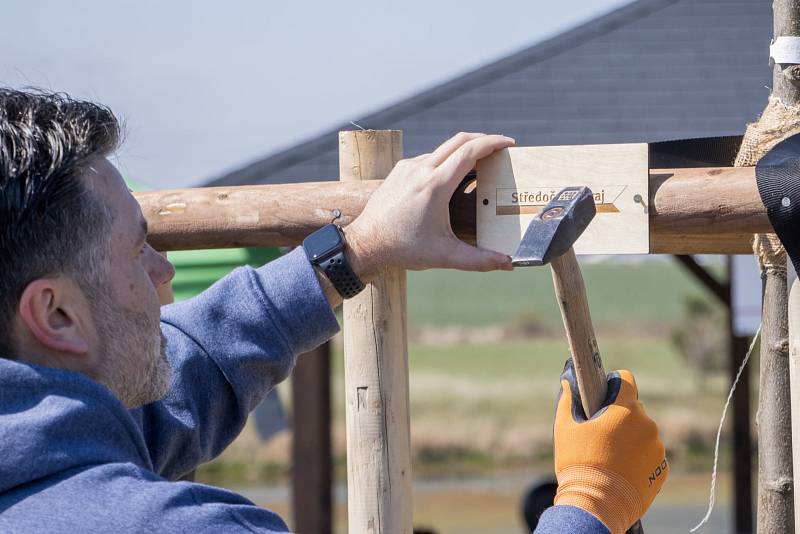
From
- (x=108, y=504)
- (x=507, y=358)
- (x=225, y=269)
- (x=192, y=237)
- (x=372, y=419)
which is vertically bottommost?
(x=507, y=358)

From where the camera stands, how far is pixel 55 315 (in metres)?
1.33

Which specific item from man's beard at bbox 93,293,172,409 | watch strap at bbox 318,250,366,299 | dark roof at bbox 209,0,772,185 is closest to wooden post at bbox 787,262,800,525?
watch strap at bbox 318,250,366,299

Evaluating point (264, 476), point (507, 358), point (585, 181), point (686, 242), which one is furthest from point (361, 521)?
point (507, 358)

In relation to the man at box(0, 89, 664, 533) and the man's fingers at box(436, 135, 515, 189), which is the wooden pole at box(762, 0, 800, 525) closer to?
the man at box(0, 89, 664, 533)

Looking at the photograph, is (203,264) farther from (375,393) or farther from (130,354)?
(130,354)

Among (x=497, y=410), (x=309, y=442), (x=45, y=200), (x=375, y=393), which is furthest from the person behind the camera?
(x=497, y=410)

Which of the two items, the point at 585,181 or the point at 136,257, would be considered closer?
the point at 136,257

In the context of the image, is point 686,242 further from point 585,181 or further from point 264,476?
point 264,476

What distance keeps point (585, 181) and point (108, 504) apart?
0.92 meters

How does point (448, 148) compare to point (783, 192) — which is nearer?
point (783, 192)

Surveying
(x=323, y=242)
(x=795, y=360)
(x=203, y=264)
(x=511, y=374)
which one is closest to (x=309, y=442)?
(x=203, y=264)

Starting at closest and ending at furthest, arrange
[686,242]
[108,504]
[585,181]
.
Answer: [108,504] < [585,181] < [686,242]

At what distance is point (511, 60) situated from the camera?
498 centimetres

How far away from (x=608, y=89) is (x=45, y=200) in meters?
3.79
